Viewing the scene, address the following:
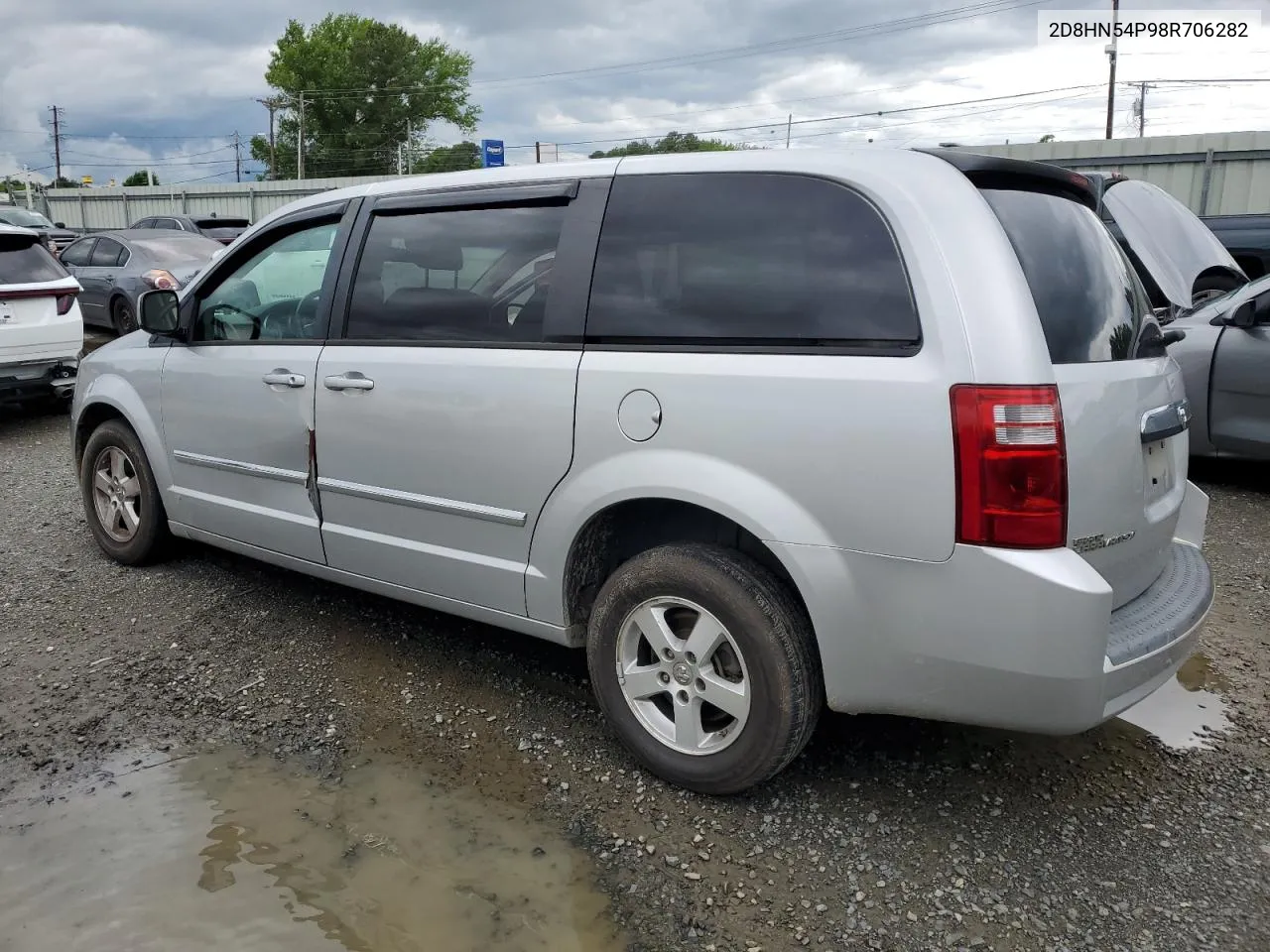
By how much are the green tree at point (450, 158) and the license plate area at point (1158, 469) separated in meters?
70.6

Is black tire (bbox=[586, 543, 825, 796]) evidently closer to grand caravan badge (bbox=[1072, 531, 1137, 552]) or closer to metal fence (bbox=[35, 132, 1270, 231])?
grand caravan badge (bbox=[1072, 531, 1137, 552])

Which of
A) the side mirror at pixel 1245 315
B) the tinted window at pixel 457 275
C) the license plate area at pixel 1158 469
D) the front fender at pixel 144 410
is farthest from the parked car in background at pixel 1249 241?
the front fender at pixel 144 410

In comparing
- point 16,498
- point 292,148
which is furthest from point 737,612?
point 292,148

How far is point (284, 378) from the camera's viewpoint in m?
3.79

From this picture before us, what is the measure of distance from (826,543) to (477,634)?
2037 mm

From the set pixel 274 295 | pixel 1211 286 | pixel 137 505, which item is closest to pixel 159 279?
pixel 137 505

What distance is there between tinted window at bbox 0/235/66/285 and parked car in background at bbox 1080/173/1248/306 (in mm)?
8188

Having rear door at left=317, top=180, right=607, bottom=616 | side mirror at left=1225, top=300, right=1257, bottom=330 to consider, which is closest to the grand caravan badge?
rear door at left=317, top=180, right=607, bottom=616

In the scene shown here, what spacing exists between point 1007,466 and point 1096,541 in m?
0.38

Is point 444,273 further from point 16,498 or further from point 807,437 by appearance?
point 16,498

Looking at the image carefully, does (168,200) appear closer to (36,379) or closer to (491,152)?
(491,152)

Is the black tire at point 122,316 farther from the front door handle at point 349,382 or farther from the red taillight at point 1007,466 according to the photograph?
the red taillight at point 1007,466

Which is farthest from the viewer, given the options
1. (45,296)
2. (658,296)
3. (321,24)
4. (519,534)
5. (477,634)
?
(321,24)

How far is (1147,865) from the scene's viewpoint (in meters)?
2.62
